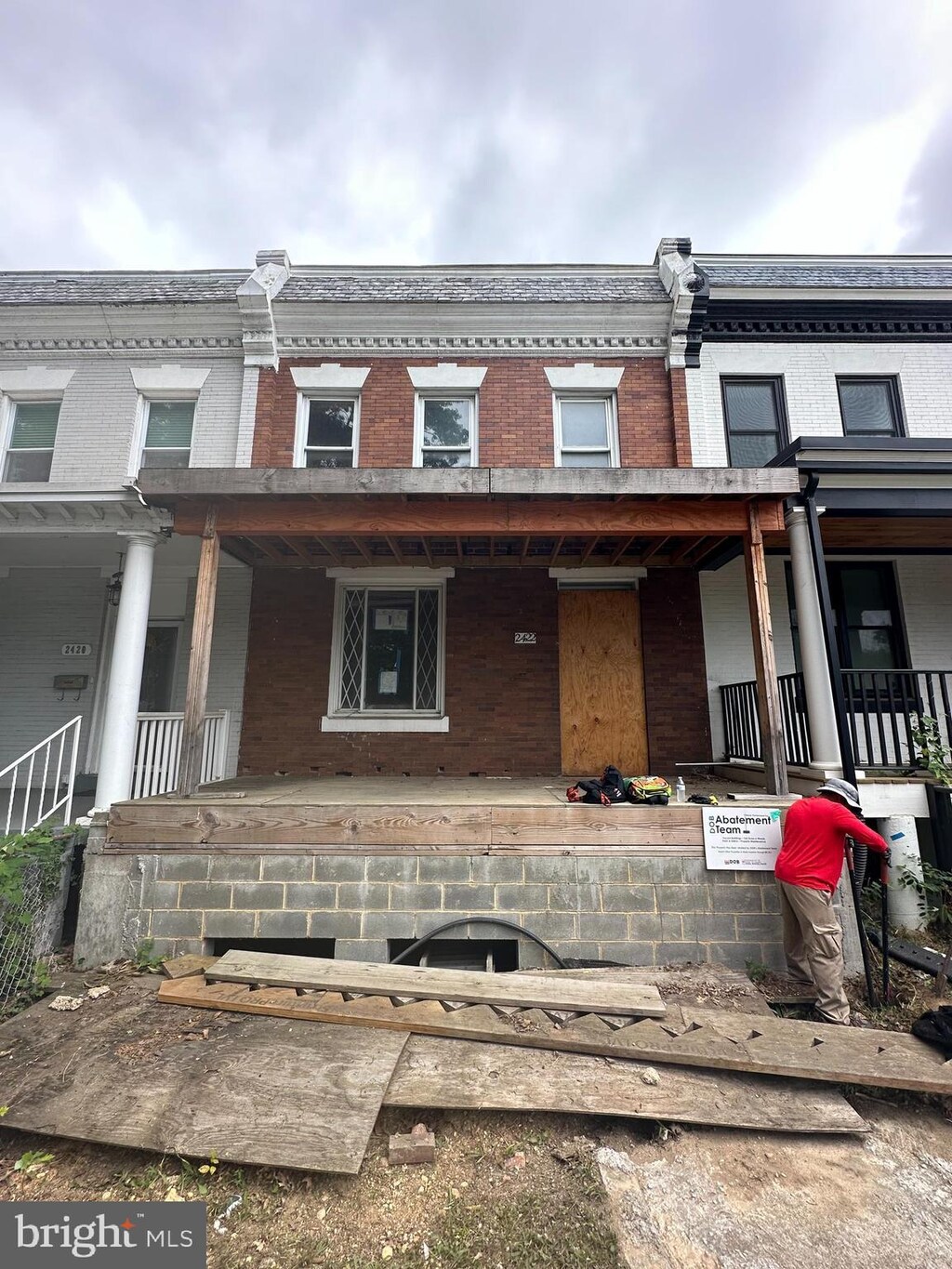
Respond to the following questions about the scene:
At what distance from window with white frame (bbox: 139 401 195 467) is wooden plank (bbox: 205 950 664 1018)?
6583 mm

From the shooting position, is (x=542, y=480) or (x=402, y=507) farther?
(x=402, y=507)

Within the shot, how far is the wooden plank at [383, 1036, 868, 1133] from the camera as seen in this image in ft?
10.4

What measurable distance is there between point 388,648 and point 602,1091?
19.0 feet

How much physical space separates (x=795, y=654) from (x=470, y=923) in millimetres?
5658

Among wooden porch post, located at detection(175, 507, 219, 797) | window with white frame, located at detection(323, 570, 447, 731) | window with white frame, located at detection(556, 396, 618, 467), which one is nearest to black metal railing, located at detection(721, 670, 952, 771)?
window with white frame, located at detection(556, 396, 618, 467)

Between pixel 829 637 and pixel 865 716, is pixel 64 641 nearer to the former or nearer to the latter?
pixel 829 637

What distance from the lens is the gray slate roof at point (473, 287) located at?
8.14m

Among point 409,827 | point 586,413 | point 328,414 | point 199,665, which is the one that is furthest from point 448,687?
point 586,413

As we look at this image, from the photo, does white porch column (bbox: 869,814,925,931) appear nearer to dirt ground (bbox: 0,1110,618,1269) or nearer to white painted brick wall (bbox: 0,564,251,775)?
dirt ground (bbox: 0,1110,618,1269)

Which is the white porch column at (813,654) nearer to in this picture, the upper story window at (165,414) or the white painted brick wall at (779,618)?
the white painted brick wall at (779,618)

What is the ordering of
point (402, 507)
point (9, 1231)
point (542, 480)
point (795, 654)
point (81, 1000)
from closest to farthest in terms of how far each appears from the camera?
point (9, 1231)
point (81, 1000)
point (542, 480)
point (402, 507)
point (795, 654)

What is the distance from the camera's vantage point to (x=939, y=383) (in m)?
8.32

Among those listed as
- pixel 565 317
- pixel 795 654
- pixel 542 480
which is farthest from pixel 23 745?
pixel 795 654

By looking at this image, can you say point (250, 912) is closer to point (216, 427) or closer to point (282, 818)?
point (282, 818)
